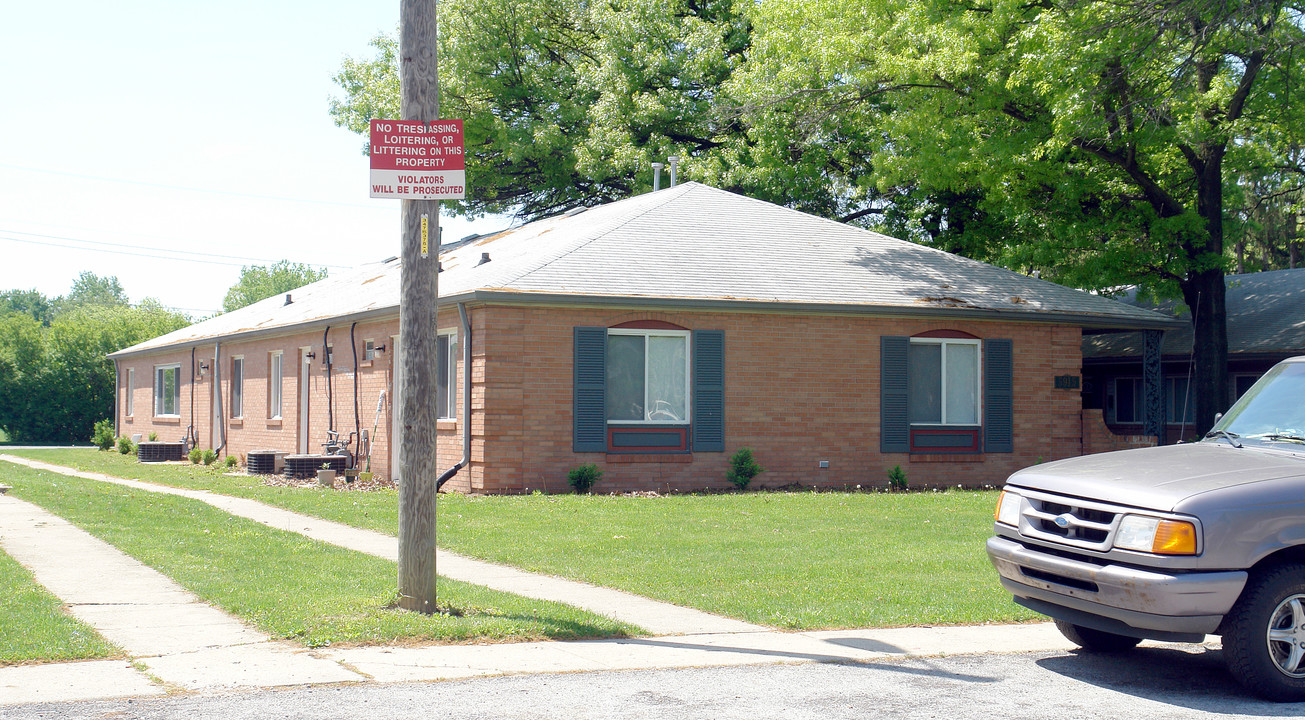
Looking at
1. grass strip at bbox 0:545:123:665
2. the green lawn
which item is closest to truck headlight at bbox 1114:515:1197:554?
the green lawn

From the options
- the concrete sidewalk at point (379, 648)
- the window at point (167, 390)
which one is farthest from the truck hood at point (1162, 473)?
the window at point (167, 390)

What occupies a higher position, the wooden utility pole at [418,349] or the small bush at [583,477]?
the wooden utility pole at [418,349]

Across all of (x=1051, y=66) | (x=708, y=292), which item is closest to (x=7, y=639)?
(x=708, y=292)

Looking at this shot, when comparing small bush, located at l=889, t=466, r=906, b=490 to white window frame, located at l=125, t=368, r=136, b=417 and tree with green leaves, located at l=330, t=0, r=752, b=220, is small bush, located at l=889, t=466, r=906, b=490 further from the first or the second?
white window frame, located at l=125, t=368, r=136, b=417

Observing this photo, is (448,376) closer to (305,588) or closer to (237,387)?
(305,588)

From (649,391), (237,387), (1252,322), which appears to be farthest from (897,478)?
(237,387)

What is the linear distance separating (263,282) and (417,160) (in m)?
101

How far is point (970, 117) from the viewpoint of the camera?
22.0 meters

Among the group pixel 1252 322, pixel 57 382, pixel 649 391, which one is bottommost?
pixel 649 391

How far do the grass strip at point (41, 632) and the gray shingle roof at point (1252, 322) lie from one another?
71.4ft

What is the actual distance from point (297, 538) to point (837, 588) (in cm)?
615

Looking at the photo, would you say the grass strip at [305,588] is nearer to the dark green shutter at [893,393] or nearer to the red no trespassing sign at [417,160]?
the red no trespassing sign at [417,160]

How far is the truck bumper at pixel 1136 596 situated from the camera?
6227 mm

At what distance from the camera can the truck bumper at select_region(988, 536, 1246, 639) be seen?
20.4 ft
